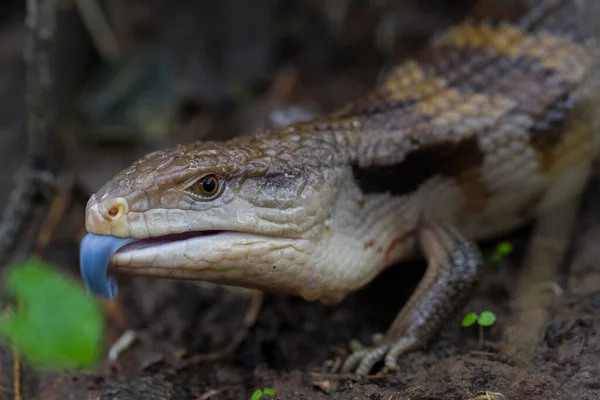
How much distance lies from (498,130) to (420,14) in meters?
2.51

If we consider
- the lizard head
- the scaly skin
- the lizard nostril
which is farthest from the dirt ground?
the lizard nostril

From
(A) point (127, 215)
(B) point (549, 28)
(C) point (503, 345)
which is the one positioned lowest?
(C) point (503, 345)

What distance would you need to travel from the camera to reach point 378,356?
11.0 ft

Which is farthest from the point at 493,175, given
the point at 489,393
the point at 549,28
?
the point at 489,393

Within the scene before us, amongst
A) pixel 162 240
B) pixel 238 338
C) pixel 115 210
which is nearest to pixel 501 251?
pixel 238 338

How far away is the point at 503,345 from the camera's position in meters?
3.30

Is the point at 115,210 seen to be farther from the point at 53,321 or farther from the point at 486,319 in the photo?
the point at 486,319

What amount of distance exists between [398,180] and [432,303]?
0.68 m

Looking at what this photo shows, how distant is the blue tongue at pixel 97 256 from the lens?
2.89 m

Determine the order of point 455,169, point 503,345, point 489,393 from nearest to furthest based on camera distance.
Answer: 1. point 489,393
2. point 503,345
3. point 455,169

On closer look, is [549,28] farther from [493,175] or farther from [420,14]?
[420,14]

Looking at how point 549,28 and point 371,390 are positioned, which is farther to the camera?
point 549,28

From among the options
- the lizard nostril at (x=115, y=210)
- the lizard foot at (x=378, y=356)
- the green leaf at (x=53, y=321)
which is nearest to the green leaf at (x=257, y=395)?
the lizard foot at (x=378, y=356)

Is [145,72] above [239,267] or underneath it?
above
